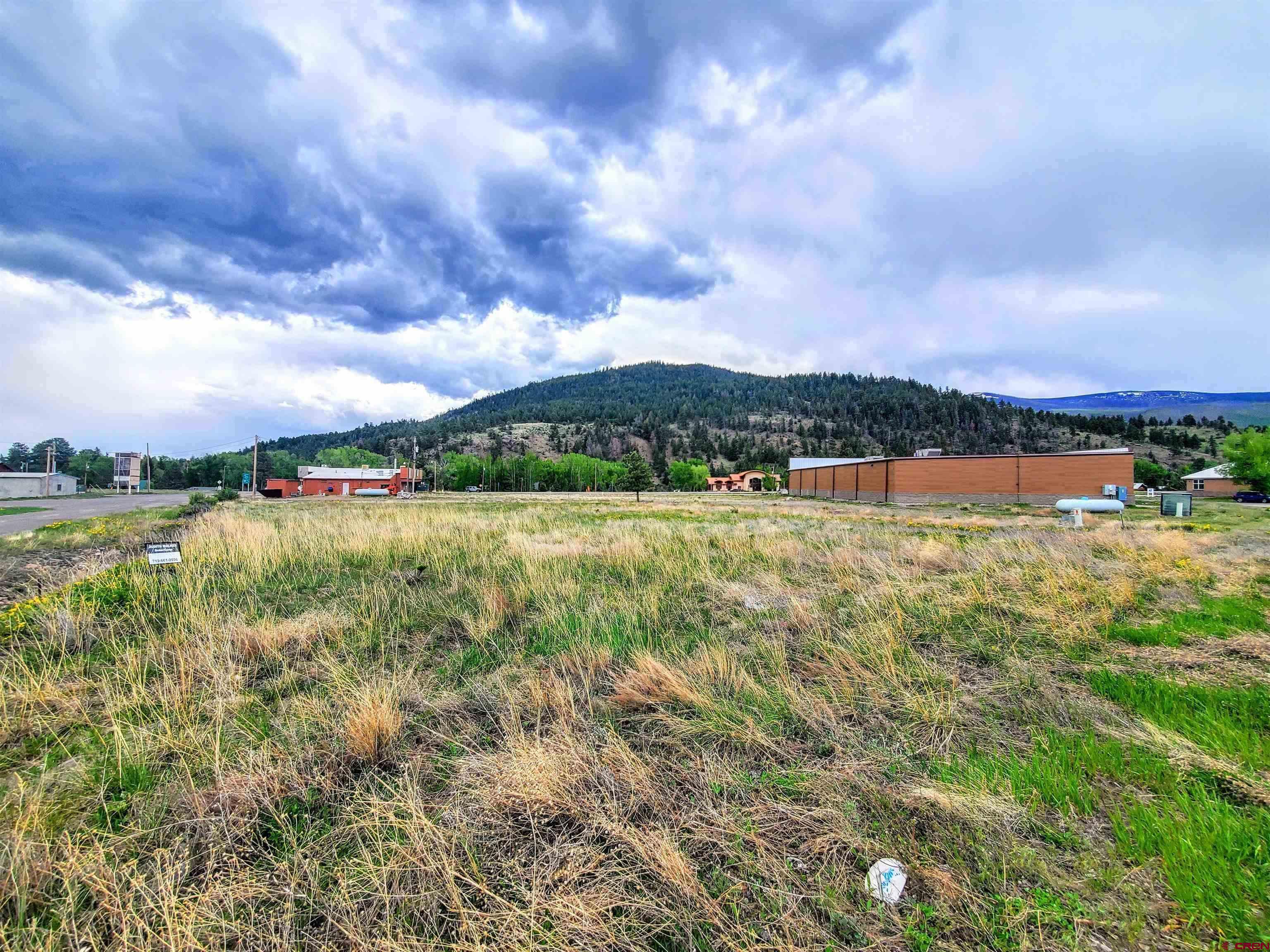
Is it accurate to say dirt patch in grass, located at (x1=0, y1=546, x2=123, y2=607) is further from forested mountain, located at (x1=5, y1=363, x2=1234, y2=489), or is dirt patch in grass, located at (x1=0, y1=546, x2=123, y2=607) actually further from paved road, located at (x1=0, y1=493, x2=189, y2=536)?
forested mountain, located at (x1=5, y1=363, x2=1234, y2=489)

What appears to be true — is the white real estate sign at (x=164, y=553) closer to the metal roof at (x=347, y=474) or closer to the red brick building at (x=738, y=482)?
the metal roof at (x=347, y=474)

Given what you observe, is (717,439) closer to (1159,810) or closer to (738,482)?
(738,482)

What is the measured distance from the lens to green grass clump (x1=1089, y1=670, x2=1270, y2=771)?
3041 mm

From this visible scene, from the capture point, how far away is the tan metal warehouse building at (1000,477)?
42.7m

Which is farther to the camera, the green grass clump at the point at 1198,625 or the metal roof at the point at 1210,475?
the metal roof at the point at 1210,475

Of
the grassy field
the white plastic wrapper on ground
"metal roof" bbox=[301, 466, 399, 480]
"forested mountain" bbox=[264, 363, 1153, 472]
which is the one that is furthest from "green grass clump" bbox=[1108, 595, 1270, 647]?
"forested mountain" bbox=[264, 363, 1153, 472]

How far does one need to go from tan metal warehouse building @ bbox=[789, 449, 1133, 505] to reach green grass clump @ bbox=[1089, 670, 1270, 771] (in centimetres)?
4641

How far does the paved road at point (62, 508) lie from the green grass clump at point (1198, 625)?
22835mm

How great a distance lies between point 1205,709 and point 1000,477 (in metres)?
50.9

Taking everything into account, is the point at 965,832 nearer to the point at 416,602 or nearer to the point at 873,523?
the point at 416,602

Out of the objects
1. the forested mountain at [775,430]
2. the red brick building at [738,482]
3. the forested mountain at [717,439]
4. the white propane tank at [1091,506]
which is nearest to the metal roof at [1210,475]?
the forested mountain at [717,439]

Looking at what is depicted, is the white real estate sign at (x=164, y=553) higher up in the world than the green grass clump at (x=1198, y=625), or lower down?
higher up

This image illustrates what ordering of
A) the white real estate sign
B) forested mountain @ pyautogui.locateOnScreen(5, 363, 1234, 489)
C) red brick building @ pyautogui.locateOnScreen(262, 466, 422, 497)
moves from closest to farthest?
the white real estate sign
red brick building @ pyautogui.locateOnScreen(262, 466, 422, 497)
forested mountain @ pyautogui.locateOnScreen(5, 363, 1234, 489)

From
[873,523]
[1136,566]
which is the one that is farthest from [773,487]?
[1136,566]
